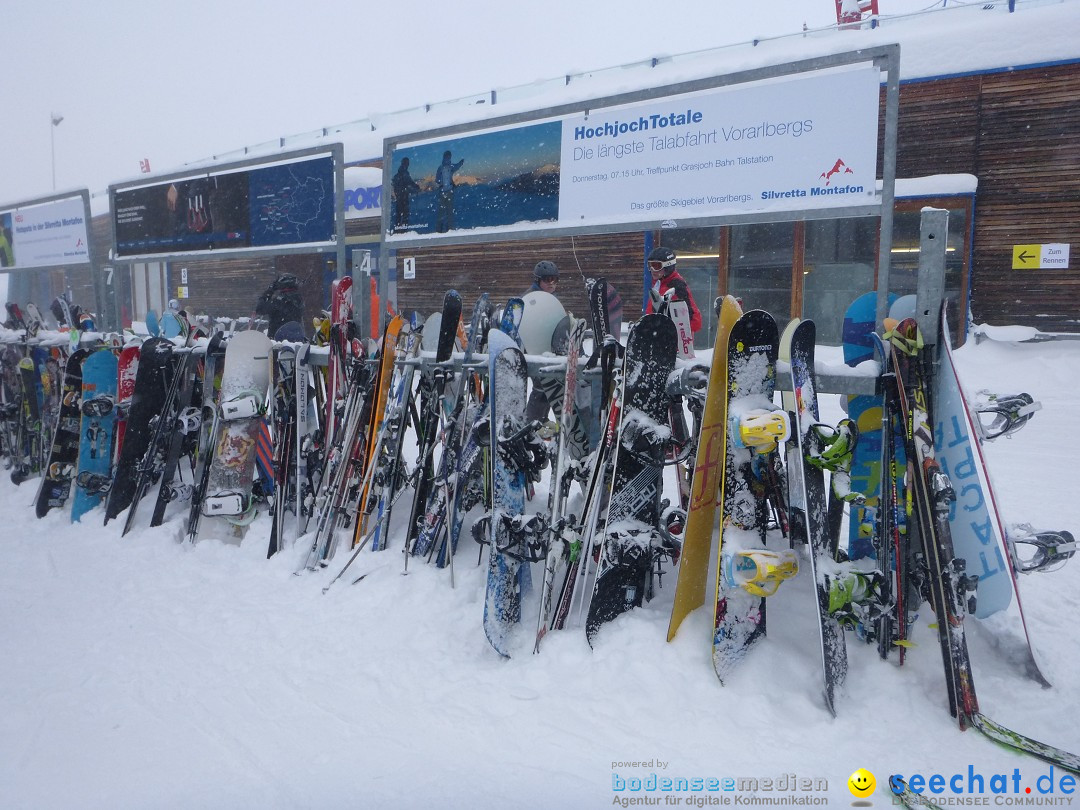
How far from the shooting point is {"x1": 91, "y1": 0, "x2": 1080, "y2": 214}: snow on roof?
10.4 m

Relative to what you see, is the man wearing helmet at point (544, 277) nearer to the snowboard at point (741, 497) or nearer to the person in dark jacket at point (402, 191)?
the person in dark jacket at point (402, 191)

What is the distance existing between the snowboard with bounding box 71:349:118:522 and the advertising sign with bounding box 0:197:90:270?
164 inches

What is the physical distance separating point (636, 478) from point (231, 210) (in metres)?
5.23

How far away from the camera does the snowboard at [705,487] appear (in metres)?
2.74

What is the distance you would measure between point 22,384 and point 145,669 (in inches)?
197

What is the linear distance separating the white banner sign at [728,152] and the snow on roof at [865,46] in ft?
11.2

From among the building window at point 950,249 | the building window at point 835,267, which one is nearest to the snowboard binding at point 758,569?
the building window at point 835,267

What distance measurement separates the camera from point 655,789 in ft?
6.86

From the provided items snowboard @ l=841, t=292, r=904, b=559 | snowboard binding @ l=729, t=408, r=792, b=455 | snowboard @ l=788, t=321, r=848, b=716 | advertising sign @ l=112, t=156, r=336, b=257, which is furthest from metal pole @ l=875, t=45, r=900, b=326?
advertising sign @ l=112, t=156, r=336, b=257

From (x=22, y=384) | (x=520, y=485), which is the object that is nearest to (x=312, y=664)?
(x=520, y=485)

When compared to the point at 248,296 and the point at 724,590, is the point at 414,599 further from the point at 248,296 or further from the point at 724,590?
the point at 248,296

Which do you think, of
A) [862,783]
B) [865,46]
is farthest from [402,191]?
[865,46]

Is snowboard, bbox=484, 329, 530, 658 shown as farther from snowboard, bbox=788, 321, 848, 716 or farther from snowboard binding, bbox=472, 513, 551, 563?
snowboard, bbox=788, 321, 848, 716

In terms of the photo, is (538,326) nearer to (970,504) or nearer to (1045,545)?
(970,504)
